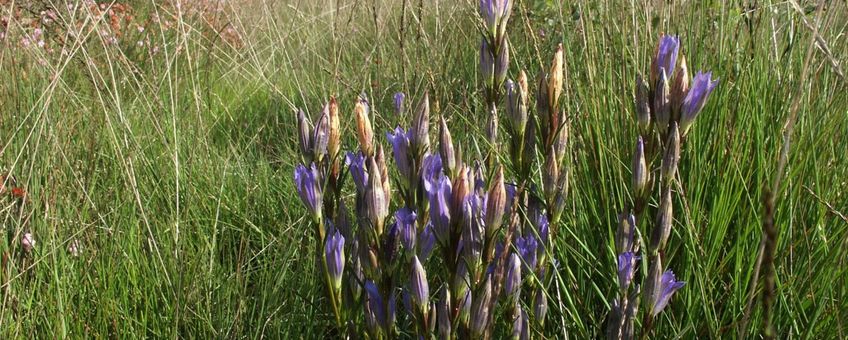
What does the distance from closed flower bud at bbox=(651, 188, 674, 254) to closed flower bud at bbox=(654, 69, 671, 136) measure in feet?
A: 0.35

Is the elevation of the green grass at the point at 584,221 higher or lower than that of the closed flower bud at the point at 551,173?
lower

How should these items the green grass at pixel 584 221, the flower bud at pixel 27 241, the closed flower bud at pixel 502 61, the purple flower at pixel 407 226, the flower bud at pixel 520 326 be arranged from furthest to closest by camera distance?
the flower bud at pixel 27 241 → the green grass at pixel 584 221 → the closed flower bud at pixel 502 61 → the flower bud at pixel 520 326 → the purple flower at pixel 407 226

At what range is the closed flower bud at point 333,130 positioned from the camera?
1278mm

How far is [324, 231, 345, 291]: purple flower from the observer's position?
3.99 feet

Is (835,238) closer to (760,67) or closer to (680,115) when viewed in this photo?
(760,67)

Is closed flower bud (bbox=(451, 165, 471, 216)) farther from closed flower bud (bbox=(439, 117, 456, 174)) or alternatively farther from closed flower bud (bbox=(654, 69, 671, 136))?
closed flower bud (bbox=(654, 69, 671, 136))

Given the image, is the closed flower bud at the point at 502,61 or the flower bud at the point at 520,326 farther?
the closed flower bud at the point at 502,61

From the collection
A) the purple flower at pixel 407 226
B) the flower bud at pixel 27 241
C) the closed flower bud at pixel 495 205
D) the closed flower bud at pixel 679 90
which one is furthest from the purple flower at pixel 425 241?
the flower bud at pixel 27 241

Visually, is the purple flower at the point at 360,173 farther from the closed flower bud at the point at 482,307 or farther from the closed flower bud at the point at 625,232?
the closed flower bud at the point at 625,232

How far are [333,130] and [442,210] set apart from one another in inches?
11.2

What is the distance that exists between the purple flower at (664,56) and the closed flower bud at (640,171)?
3.8 inches

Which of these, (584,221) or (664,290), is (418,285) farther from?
(584,221)

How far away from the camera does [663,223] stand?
1.10 m

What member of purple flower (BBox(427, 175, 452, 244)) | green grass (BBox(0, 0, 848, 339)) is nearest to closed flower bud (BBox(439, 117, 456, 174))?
purple flower (BBox(427, 175, 452, 244))
